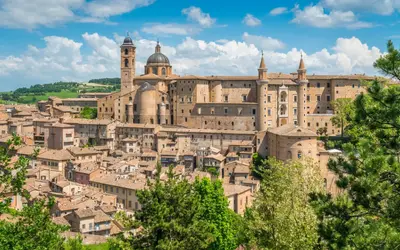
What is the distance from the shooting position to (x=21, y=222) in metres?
14.0

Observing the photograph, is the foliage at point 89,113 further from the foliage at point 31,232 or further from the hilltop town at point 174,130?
the foliage at point 31,232

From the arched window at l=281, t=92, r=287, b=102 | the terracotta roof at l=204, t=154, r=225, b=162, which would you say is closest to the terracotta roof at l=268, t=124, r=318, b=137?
the terracotta roof at l=204, t=154, r=225, b=162

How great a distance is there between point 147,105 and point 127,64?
34.3 feet

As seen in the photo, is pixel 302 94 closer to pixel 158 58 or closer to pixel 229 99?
pixel 229 99

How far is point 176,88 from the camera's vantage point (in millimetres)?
77000

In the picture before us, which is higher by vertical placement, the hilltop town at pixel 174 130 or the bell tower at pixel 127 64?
the bell tower at pixel 127 64

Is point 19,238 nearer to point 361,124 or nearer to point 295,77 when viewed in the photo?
point 361,124

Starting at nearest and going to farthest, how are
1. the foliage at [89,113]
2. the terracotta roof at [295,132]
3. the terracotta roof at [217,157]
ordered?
the terracotta roof at [295,132] < the terracotta roof at [217,157] < the foliage at [89,113]

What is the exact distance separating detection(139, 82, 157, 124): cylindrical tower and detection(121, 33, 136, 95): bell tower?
184 inches

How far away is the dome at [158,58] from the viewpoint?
291 ft

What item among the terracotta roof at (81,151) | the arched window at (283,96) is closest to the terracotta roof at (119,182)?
the terracotta roof at (81,151)

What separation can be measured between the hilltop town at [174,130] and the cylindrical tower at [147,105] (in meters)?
0.17

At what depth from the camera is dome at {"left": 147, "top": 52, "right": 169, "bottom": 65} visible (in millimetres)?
88688

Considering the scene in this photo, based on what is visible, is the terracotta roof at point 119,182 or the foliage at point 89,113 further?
the foliage at point 89,113
